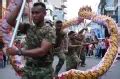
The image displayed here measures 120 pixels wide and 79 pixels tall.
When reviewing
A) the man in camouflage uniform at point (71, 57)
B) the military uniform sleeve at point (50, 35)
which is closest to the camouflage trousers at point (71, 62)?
the man in camouflage uniform at point (71, 57)

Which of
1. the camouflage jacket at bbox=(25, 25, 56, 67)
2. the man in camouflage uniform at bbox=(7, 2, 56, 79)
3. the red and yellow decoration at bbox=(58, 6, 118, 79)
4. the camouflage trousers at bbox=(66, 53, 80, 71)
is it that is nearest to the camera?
the man in camouflage uniform at bbox=(7, 2, 56, 79)

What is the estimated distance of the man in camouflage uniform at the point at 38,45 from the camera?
4.88 meters

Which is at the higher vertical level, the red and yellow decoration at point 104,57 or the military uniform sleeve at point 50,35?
the military uniform sleeve at point 50,35

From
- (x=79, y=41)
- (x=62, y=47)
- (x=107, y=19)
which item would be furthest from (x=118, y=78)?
(x=62, y=47)

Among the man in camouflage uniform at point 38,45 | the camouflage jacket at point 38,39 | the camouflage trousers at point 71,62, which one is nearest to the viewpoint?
the man in camouflage uniform at point 38,45

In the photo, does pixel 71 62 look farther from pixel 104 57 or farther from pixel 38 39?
pixel 38 39

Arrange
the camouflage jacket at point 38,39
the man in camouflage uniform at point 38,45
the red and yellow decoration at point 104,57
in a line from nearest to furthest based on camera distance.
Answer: the man in camouflage uniform at point 38,45 < the camouflage jacket at point 38,39 < the red and yellow decoration at point 104,57

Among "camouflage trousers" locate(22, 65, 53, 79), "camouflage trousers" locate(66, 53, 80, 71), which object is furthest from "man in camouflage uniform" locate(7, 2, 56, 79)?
"camouflage trousers" locate(66, 53, 80, 71)

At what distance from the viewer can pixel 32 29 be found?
5094 millimetres

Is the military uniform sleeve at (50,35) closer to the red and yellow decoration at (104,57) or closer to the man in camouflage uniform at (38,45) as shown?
the man in camouflage uniform at (38,45)

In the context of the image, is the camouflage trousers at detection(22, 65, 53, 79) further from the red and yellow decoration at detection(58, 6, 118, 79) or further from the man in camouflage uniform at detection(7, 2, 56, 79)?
the red and yellow decoration at detection(58, 6, 118, 79)

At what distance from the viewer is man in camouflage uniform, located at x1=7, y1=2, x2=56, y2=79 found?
488 cm

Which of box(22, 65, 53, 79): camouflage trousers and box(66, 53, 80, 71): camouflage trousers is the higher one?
box(22, 65, 53, 79): camouflage trousers

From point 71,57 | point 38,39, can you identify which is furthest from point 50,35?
point 71,57
